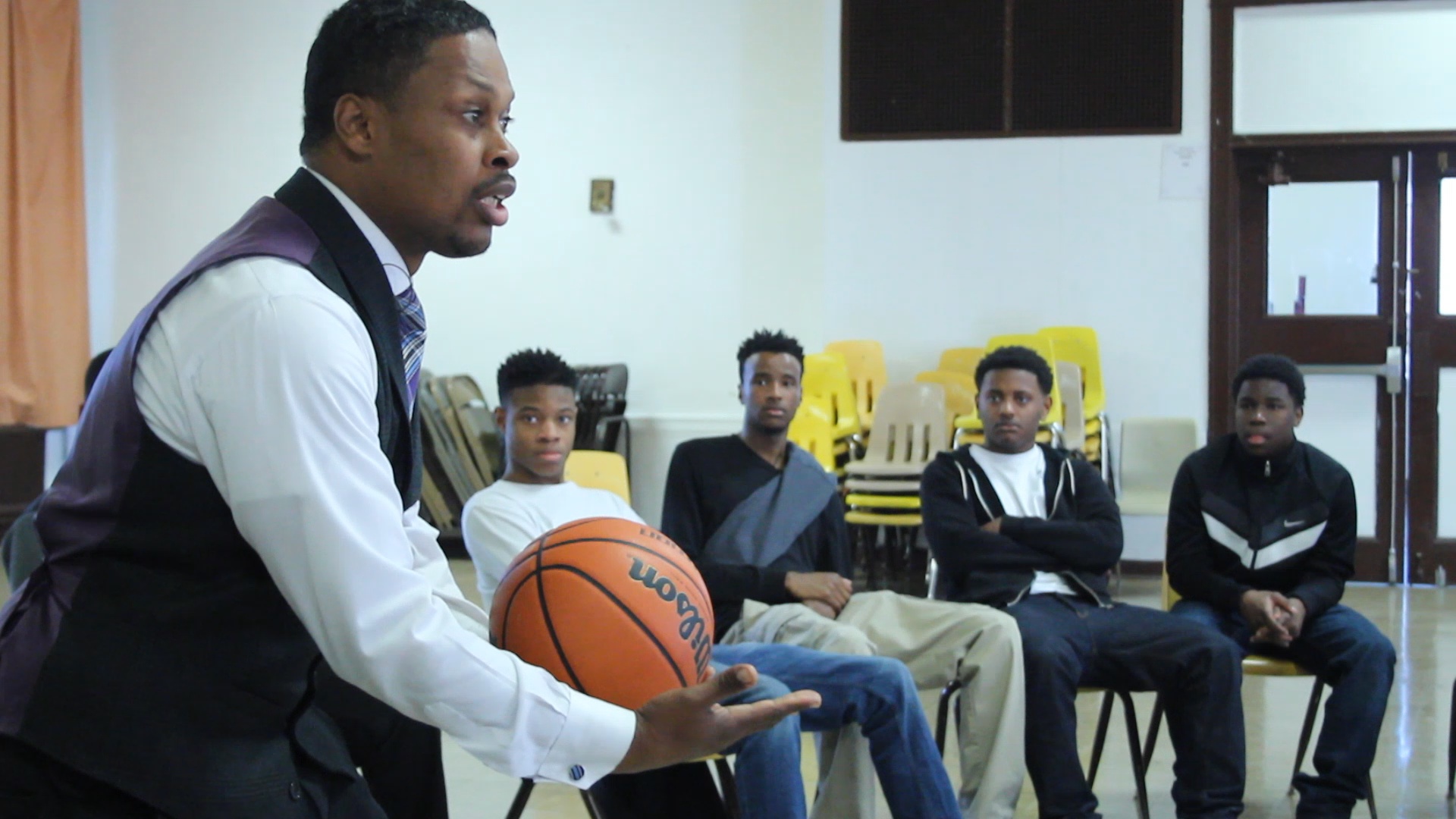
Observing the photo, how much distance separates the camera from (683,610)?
1.70m

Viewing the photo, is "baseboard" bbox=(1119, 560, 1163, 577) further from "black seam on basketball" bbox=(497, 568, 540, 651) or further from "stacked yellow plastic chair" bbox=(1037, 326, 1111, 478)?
"black seam on basketball" bbox=(497, 568, 540, 651)

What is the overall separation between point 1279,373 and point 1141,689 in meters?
1.04

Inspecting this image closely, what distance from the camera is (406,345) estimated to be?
4.34 ft

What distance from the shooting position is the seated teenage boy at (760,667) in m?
2.63

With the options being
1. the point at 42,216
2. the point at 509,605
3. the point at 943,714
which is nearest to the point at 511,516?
the point at 943,714

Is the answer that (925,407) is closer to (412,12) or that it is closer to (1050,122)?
(1050,122)

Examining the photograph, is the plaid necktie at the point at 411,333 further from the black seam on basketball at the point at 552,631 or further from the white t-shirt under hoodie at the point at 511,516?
the white t-shirt under hoodie at the point at 511,516

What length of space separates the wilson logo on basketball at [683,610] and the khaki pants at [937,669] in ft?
4.02

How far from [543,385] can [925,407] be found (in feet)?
10.9

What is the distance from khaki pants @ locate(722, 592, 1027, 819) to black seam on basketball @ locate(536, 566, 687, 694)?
1311 millimetres

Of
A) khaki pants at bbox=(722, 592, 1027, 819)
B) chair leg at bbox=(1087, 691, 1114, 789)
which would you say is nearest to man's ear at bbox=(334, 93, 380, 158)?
khaki pants at bbox=(722, 592, 1027, 819)

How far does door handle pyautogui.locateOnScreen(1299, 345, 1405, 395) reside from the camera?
267 inches

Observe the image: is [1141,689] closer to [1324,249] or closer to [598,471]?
[598,471]

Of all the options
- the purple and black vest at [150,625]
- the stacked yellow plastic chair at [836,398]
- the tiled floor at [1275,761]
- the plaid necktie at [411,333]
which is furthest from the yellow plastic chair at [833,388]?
the purple and black vest at [150,625]
